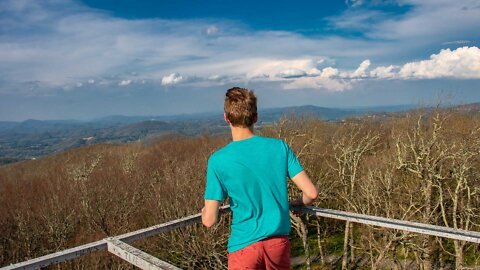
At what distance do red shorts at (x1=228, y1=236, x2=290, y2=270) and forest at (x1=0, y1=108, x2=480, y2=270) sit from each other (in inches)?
675

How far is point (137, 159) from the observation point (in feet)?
205

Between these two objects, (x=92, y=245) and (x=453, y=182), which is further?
(x=453, y=182)

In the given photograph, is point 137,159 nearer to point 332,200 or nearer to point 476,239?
point 332,200

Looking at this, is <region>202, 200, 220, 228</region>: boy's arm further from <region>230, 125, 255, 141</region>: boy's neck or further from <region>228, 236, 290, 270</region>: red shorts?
<region>230, 125, 255, 141</region>: boy's neck

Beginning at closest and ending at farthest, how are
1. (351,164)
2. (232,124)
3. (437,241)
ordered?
1. (232,124)
2. (437,241)
3. (351,164)

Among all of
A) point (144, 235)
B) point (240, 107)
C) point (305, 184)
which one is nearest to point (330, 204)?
point (144, 235)

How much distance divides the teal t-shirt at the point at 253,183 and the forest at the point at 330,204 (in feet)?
56.7

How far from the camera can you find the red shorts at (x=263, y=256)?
123 inches

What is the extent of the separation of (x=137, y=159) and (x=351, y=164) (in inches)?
1551

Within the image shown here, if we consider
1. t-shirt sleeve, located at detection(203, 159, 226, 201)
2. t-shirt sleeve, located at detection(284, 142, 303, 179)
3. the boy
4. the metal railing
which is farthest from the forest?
t-shirt sleeve, located at detection(203, 159, 226, 201)

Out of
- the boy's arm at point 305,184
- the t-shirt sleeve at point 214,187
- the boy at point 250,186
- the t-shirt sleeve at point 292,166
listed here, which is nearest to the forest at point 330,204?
the boy's arm at point 305,184

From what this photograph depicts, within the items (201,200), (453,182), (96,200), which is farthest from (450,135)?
(96,200)

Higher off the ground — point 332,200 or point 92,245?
point 92,245

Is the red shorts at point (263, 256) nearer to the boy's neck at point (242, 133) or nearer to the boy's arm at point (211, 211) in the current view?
the boy's arm at point (211, 211)
